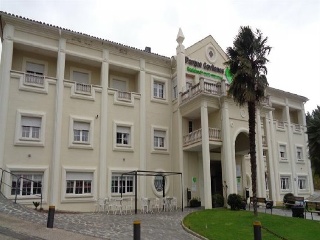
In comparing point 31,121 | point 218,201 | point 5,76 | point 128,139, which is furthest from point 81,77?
point 218,201

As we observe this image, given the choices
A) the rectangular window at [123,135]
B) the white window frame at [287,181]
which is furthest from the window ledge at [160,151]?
the white window frame at [287,181]

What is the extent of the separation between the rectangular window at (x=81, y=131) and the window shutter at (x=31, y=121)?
2339 millimetres

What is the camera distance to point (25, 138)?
18.9m

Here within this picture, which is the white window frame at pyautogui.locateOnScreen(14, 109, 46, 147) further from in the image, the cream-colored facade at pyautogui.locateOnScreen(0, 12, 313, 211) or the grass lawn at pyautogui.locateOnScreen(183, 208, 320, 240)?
the grass lawn at pyautogui.locateOnScreen(183, 208, 320, 240)

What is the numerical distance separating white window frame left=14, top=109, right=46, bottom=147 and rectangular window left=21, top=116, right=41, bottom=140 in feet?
0.54

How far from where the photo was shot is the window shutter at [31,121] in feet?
63.3

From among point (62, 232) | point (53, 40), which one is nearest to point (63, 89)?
point (53, 40)

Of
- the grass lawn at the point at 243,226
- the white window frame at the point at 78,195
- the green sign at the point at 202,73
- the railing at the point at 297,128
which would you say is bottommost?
the grass lawn at the point at 243,226

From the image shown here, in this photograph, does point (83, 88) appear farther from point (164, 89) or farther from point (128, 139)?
point (164, 89)

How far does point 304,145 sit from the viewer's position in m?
32.8

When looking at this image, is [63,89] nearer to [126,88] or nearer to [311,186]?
[126,88]

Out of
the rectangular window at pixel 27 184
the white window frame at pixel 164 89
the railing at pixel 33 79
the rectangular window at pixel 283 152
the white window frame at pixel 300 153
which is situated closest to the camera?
the rectangular window at pixel 27 184

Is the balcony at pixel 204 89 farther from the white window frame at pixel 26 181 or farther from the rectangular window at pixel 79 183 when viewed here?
the white window frame at pixel 26 181

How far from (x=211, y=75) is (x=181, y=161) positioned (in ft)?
26.6
